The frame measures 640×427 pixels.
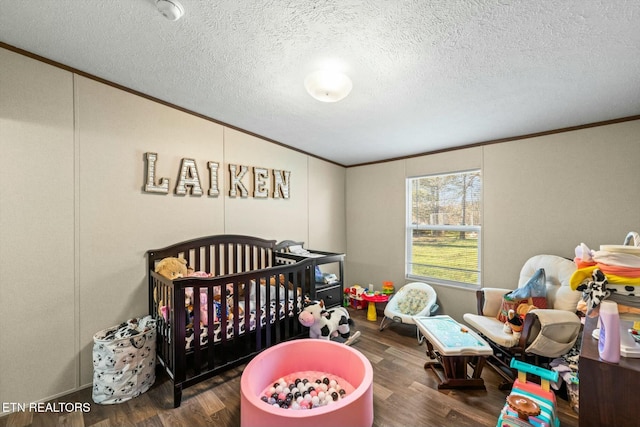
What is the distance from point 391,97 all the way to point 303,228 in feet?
6.96

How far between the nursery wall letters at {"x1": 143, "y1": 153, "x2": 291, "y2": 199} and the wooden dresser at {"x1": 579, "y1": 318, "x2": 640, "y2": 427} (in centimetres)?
290

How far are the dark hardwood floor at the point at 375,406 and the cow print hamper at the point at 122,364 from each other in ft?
0.23

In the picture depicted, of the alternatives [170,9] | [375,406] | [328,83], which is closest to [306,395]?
[375,406]

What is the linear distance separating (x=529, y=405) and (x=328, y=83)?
2259 millimetres

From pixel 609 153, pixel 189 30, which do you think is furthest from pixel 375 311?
pixel 189 30

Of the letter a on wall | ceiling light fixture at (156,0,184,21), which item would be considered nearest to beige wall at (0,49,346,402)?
the letter a on wall

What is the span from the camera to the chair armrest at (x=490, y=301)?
2557mm

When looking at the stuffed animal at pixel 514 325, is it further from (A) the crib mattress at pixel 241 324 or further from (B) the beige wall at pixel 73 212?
(B) the beige wall at pixel 73 212

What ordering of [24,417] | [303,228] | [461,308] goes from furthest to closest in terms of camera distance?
1. [303,228]
2. [461,308]
3. [24,417]

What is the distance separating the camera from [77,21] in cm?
150

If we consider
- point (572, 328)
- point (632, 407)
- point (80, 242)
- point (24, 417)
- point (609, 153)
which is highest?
point (609, 153)

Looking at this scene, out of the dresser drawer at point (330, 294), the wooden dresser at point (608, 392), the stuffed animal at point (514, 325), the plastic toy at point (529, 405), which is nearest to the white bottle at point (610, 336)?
the wooden dresser at point (608, 392)

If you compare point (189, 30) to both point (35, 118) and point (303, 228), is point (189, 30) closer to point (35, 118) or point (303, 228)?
point (35, 118)

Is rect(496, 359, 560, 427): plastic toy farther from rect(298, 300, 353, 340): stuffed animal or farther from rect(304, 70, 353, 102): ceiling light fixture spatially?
rect(304, 70, 353, 102): ceiling light fixture
